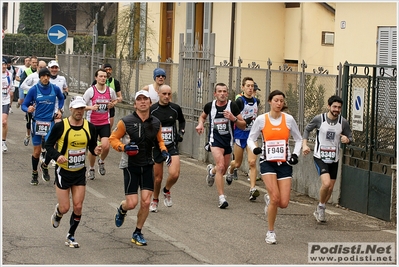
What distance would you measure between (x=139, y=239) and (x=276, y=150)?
2.07 metres

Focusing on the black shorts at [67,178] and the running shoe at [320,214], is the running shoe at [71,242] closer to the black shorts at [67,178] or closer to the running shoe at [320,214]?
the black shorts at [67,178]

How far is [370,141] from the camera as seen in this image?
1297cm

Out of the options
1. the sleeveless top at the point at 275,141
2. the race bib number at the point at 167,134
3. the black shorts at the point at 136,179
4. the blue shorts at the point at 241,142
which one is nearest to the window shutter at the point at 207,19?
the blue shorts at the point at 241,142

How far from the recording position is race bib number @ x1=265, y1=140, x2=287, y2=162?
10500 mm

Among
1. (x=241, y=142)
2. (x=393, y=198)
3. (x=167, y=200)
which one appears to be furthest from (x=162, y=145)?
(x=241, y=142)

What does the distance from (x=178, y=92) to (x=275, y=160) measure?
32.7ft

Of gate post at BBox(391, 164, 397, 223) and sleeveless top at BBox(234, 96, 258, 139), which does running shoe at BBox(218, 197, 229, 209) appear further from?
gate post at BBox(391, 164, 397, 223)

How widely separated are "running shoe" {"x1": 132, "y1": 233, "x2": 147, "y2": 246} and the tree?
46.1 metres

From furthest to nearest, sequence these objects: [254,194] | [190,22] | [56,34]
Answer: [56,34] < [190,22] < [254,194]

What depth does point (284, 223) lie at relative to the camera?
38.7 ft

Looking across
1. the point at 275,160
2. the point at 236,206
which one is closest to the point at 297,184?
the point at 236,206

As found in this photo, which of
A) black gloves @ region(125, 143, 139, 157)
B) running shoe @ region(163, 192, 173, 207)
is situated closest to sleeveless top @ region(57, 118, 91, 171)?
black gloves @ region(125, 143, 139, 157)

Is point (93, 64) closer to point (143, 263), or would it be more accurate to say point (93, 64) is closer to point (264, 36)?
point (264, 36)

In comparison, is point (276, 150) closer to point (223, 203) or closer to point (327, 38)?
point (223, 203)
